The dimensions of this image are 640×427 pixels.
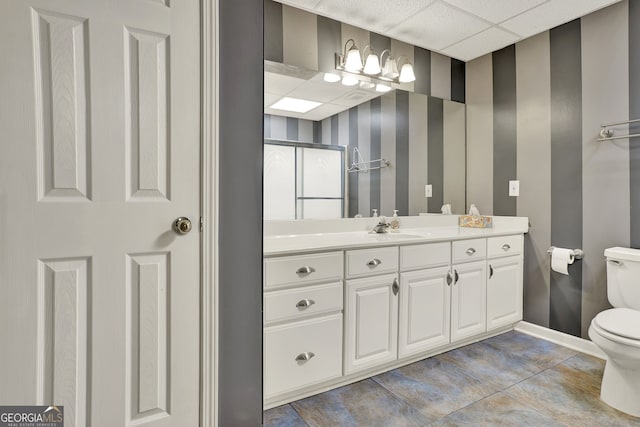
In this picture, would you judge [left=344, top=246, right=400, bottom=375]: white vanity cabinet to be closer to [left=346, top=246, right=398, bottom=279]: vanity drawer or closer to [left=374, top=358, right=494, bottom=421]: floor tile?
[left=346, top=246, right=398, bottom=279]: vanity drawer

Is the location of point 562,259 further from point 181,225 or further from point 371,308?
point 181,225

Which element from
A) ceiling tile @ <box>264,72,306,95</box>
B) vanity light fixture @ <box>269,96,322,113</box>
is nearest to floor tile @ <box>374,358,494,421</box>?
vanity light fixture @ <box>269,96,322,113</box>

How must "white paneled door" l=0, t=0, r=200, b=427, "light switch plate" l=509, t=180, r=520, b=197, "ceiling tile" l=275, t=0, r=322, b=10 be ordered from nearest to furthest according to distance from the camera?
"white paneled door" l=0, t=0, r=200, b=427, "ceiling tile" l=275, t=0, r=322, b=10, "light switch plate" l=509, t=180, r=520, b=197

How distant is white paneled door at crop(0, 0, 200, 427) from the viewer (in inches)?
39.5

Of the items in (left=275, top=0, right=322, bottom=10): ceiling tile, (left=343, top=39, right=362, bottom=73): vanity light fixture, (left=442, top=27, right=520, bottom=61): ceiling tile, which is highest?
(left=442, top=27, right=520, bottom=61): ceiling tile

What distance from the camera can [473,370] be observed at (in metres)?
2.01

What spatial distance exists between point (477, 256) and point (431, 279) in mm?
477

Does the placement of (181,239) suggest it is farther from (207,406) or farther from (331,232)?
(331,232)

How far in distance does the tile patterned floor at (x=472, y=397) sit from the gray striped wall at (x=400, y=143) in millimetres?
1130

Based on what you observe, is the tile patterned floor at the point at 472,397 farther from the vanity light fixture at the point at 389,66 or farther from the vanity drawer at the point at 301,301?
the vanity light fixture at the point at 389,66

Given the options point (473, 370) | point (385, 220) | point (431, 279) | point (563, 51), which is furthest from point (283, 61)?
point (473, 370)

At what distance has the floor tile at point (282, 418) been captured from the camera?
1.53 meters

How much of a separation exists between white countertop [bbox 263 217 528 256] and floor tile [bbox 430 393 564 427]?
2.89 feet

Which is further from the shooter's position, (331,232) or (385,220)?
(385,220)
